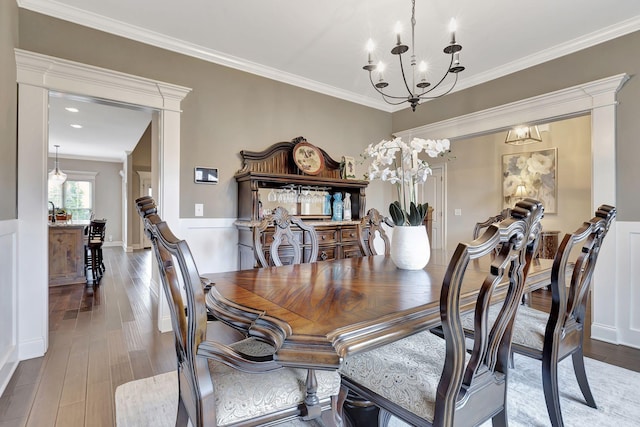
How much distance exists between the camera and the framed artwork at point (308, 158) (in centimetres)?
371

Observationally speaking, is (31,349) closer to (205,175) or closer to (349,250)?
(205,175)

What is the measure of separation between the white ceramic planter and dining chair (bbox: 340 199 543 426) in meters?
0.48

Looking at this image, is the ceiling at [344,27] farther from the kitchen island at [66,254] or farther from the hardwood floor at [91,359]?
the kitchen island at [66,254]

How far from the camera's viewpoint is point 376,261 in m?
2.17

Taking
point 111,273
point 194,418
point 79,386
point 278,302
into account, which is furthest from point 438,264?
point 111,273

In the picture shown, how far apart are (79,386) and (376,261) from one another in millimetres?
2067

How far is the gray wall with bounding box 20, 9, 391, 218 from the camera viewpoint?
258cm

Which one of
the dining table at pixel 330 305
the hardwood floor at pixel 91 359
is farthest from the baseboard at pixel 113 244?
the dining table at pixel 330 305

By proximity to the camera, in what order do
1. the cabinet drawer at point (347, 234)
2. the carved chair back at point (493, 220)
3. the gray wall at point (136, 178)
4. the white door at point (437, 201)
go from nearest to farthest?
the carved chair back at point (493, 220) → the cabinet drawer at point (347, 234) → the white door at point (437, 201) → the gray wall at point (136, 178)

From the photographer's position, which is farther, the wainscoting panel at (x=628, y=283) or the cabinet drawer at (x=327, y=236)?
the cabinet drawer at (x=327, y=236)

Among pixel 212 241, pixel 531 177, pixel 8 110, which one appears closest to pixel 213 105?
pixel 212 241

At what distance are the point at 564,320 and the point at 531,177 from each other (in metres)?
4.31

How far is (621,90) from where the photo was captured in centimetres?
273

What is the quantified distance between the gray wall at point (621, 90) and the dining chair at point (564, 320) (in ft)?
5.17
